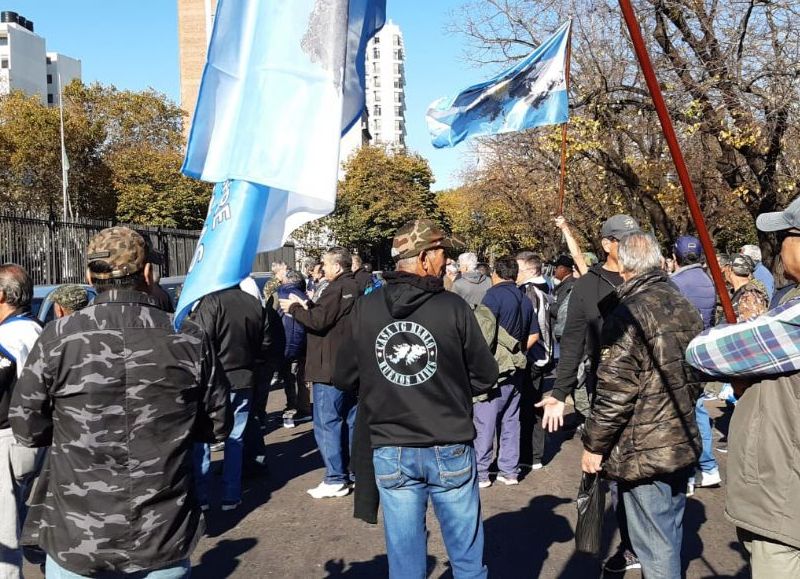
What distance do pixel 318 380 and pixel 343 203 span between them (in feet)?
121

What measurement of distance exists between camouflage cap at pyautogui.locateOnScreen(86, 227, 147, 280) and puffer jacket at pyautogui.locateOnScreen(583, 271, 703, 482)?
2.12m

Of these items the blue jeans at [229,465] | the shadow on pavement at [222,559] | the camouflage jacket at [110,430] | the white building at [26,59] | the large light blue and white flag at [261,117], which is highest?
the white building at [26,59]

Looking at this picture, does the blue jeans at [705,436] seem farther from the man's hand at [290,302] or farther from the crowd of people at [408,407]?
the man's hand at [290,302]

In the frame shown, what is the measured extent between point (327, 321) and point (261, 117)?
Answer: 3.52 metres

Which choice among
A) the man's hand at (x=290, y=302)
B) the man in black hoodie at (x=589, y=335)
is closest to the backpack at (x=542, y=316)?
the man in black hoodie at (x=589, y=335)

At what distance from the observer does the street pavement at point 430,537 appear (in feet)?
15.9

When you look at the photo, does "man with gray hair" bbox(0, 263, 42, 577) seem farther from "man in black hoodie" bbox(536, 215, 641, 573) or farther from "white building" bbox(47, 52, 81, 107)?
"white building" bbox(47, 52, 81, 107)

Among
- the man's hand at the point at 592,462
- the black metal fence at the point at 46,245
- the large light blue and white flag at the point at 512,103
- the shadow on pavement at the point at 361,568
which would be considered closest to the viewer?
the man's hand at the point at 592,462

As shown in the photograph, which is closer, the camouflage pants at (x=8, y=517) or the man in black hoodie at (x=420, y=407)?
the man in black hoodie at (x=420, y=407)

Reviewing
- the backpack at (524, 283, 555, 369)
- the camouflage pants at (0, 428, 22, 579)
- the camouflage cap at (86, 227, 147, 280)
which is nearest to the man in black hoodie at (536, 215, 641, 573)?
the backpack at (524, 283, 555, 369)

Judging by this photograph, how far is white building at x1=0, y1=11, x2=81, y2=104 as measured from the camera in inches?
3396

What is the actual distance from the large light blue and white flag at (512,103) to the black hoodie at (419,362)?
11.2 feet

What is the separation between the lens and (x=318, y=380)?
6461 mm

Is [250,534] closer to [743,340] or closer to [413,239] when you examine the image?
[413,239]
